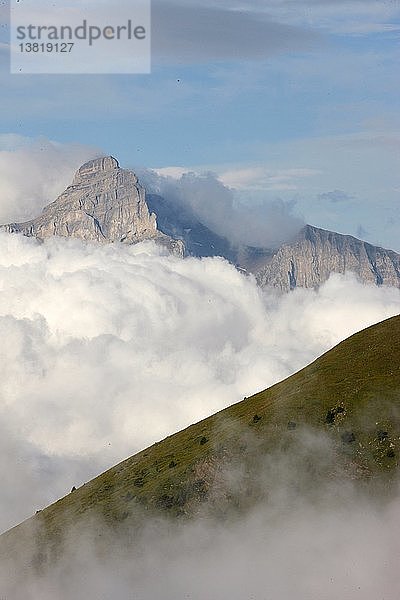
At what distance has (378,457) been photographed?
192625 millimetres

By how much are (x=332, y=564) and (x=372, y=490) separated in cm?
1937

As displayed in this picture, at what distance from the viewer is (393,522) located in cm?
17812

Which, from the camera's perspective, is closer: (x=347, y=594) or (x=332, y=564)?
(x=347, y=594)

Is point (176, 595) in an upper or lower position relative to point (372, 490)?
lower

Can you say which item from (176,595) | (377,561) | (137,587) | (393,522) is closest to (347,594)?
(377,561)

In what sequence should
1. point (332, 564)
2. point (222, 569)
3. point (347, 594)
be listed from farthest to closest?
point (222, 569) < point (332, 564) < point (347, 594)

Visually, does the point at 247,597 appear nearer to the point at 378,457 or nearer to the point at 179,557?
the point at 179,557

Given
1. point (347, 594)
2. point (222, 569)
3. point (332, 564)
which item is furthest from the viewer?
point (222, 569)

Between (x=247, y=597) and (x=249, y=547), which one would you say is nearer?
(x=247, y=597)

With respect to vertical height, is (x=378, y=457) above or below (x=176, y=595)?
above

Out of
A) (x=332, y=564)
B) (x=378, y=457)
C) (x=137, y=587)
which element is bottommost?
(x=137, y=587)

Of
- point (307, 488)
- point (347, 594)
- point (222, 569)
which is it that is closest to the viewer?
point (347, 594)

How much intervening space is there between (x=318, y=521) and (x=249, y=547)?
14.9 meters

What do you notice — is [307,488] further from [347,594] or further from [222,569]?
[347,594]
